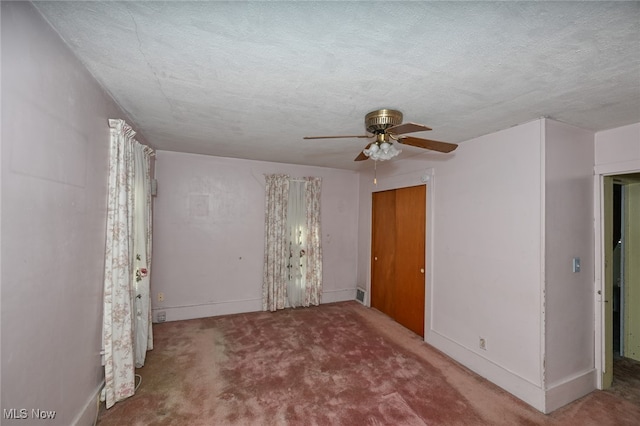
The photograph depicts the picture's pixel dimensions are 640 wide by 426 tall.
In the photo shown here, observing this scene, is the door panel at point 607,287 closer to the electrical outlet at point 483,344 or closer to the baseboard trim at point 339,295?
the electrical outlet at point 483,344

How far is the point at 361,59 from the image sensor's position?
1400 millimetres

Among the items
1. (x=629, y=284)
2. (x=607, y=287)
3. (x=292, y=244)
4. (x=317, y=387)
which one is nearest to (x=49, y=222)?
(x=317, y=387)

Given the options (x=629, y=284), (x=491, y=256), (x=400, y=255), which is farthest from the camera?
(x=400, y=255)

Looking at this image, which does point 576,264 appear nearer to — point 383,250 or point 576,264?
point 576,264

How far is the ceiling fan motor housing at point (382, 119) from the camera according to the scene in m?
1.92

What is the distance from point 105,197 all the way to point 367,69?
82.2 inches

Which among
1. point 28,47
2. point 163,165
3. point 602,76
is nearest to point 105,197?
point 28,47

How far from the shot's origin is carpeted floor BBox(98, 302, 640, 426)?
199 cm

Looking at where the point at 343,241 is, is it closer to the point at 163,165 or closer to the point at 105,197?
the point at 163,165

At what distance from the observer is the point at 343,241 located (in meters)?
4.86

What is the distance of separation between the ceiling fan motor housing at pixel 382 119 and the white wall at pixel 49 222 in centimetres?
185

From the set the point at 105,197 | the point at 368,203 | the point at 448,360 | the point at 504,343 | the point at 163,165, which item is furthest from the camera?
the point at 368,203

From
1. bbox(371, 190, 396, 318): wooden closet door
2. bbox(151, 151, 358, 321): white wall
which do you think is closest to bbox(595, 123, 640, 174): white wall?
bbox(371, 190, 396, 318): wooden closet door

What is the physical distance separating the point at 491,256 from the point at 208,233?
146 inches
